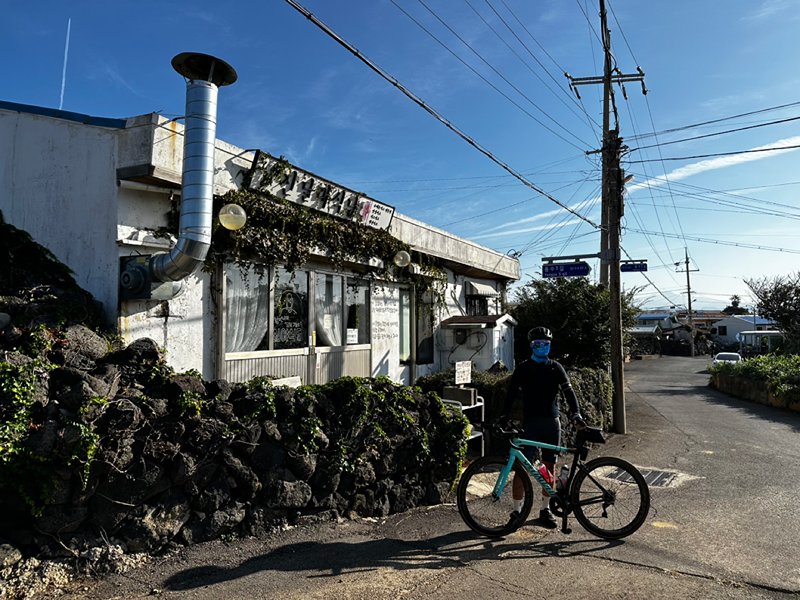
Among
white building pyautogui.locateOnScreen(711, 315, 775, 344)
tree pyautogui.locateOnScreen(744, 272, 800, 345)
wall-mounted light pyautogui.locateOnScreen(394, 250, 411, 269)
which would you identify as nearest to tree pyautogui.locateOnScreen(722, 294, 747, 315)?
white building pyautogui.locateOnScreen(711, 315, 775, 344)

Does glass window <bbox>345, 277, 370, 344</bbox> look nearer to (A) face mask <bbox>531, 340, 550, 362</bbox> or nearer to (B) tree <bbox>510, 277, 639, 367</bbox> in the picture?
(A) face mask <bbox>531, 340, 550, 362</bbox>

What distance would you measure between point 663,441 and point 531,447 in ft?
21.0

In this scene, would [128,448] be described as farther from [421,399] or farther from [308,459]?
[421,399]

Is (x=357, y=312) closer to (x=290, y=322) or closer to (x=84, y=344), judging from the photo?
(x=290, y=322)

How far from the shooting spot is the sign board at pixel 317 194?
784cm

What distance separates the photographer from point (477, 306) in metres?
15.3

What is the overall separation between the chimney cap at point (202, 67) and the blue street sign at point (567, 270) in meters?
10.4

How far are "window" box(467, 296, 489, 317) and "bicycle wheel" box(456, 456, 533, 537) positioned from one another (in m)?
9.44

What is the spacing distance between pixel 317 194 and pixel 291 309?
1.86m

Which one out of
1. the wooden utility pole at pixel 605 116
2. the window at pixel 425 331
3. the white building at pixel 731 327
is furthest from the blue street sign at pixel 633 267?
the white building at pixel 731 327

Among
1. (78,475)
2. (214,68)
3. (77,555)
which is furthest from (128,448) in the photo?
(214,68)

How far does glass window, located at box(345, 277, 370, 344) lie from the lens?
10320 mm

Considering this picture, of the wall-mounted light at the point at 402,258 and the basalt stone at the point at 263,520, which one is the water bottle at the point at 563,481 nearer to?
the basalt stone at the point at 263,520

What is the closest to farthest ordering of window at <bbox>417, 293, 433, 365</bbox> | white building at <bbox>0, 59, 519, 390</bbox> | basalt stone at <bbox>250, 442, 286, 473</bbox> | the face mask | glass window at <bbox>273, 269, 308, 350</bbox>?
1. basalt stone at <bbox>250, 442, 286, 473</bbox>
2. the face mask
3. white building at <bbox>0, 59, 519, 390</bbox>
4. glass window at <bbox>273, 269, 308, 350</bbox>
5. window at <bbox>417, 293, 433, 365</bbox>
